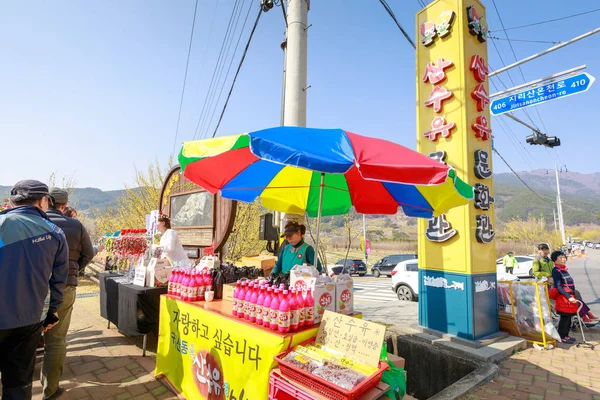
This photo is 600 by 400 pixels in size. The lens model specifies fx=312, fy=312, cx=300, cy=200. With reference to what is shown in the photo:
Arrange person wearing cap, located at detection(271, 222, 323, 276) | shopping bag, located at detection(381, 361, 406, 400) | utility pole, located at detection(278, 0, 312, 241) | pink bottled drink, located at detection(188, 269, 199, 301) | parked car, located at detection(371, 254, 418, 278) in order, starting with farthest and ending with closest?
parked car, located at detection(371, 254, 418, 278) < utility pole, located at detection(278, 0, 312, 241) < person wearing cap, located at detection(271, 222, 323, 276) < pink bottled drink, located at detection(188, 269, 199, 301) < shopping bag, located at detection(381, 361, 406, 400)

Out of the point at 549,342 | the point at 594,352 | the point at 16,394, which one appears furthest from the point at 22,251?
the point at 594,352

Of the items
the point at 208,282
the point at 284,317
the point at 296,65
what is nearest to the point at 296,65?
the point at 296,65

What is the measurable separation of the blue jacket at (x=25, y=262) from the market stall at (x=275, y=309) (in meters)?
1.35

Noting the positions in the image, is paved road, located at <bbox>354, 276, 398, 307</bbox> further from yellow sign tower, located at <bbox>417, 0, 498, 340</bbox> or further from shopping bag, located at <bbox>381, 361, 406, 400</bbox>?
shopping bag, located at <bbox>381, 361, 406, 400</bbox>

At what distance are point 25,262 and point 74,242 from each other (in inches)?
40.7

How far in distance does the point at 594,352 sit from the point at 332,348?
5.39 meters

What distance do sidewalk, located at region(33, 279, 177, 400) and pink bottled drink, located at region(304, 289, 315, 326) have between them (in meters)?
1.96

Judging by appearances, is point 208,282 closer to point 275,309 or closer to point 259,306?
point 259,306

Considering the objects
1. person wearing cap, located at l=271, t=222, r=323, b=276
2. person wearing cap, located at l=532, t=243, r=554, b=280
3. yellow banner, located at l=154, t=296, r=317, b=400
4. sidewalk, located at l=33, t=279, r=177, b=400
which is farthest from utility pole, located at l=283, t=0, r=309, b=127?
person wearing cap, located at l=532, t=243, r=554, b=280

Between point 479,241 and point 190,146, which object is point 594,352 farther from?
point 190,146

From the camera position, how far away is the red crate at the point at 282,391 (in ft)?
7.12

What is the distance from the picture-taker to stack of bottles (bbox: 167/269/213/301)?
3699 millimetres

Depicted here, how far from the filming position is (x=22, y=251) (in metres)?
2.43

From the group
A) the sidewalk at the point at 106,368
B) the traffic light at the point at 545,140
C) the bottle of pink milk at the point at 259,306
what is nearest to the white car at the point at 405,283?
the traffic light at the point at 545,140
